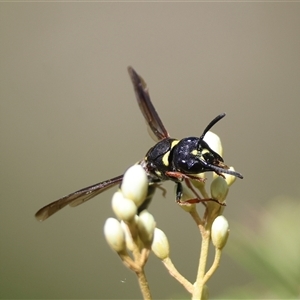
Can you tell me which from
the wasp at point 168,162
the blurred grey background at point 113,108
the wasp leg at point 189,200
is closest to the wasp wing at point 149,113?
the wasp at point 168,162

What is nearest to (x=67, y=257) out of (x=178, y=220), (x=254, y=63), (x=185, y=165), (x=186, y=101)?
(x=178, y=220)

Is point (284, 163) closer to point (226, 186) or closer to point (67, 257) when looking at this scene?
point (67, 257)

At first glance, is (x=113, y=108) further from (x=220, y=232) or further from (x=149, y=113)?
(x=220, y=232)

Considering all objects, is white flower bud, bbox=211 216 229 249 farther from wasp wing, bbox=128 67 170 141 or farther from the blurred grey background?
the blurred grey background

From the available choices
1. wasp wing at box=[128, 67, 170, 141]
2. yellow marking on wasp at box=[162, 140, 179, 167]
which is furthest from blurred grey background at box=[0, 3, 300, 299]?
yellow marking on wasp at box=[162, 140, 179, 167]

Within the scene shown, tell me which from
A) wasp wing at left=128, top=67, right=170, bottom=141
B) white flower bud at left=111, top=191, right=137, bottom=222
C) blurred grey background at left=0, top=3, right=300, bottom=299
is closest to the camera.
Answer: white flower bud at left=111, top=191, right=137, bottom=222

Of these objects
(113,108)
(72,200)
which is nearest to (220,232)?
(72,200)
